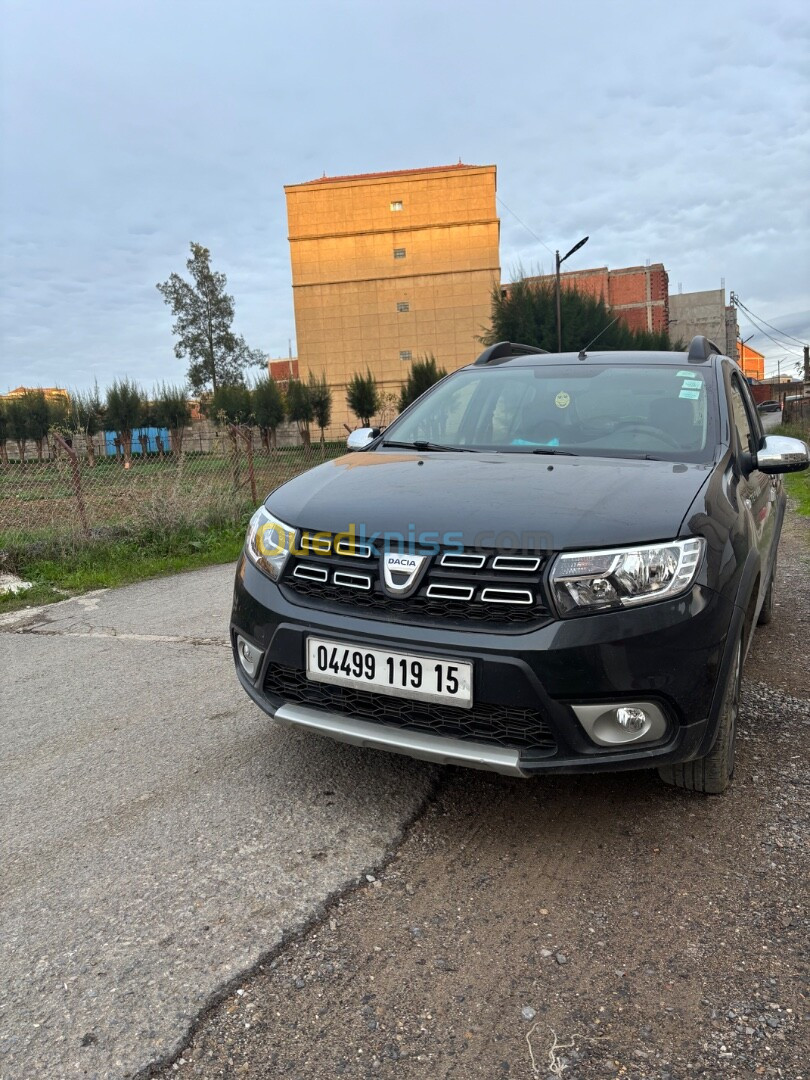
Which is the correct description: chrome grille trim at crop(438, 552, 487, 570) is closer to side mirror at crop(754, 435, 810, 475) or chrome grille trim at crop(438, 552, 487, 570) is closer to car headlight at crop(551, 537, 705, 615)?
car headlight at crop(551, 537, 705, 615)

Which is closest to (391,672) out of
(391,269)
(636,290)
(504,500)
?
(504,500)

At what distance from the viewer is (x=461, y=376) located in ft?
13.3

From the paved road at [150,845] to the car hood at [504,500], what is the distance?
1.01 m

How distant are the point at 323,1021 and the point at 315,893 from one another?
47cm

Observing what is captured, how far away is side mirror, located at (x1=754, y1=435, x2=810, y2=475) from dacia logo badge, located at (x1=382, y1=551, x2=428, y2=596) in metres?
1.72

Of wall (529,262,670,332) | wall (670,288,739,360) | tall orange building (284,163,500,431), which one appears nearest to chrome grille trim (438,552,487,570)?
tall orange building (284,163,500,431)

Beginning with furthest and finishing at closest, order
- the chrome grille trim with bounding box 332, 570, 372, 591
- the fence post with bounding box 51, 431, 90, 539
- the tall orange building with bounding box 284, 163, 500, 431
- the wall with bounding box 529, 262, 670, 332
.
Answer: the wall with bounding box 529, 262, 670, 332 < the tall orange building with bounding box 284, 163, 500, 431 < the fence post with bounding box 51, 431, 90, 539 < the chrome grille trim with bounding box 332, 570, 372, 591

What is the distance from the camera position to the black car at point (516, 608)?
7.18 ft

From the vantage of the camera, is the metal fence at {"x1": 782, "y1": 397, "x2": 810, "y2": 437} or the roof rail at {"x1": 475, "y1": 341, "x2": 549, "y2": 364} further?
the metal fence at {"x1": 782, "y1": 397, "x2": 810, "y2": 437}

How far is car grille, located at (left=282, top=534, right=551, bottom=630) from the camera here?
222 cm

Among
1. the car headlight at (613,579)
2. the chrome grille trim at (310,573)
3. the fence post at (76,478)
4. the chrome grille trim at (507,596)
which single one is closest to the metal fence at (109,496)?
the fence post at (76,478)

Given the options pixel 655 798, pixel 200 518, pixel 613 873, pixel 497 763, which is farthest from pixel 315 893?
pixel 200 518

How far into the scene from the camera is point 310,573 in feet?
8.41

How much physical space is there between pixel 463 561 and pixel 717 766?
3.81 feet
